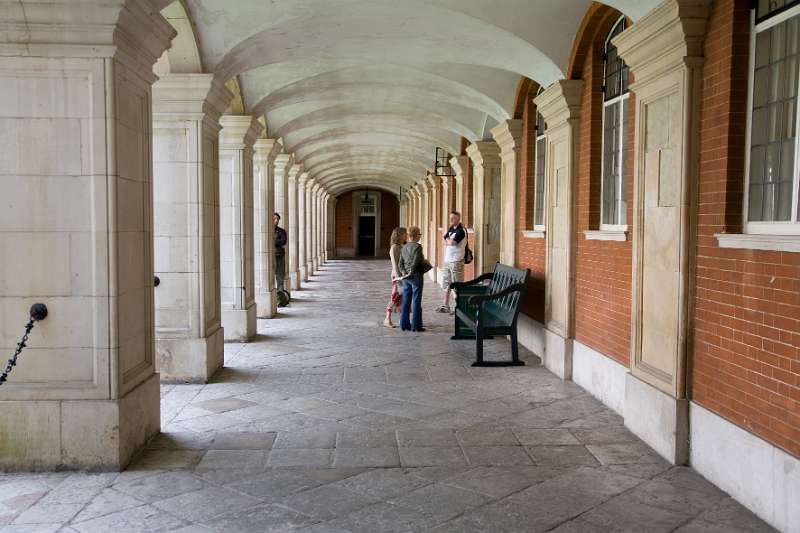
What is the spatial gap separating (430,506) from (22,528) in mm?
2108

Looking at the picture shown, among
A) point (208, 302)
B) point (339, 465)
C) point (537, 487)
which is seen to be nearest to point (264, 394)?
point (208, 302)

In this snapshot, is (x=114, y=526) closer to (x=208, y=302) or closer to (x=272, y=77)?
(x=208, y=302)

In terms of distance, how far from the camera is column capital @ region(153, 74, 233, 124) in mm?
6926

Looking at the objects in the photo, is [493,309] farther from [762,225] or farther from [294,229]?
[294,229]

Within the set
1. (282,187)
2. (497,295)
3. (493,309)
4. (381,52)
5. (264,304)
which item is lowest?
(264,304)

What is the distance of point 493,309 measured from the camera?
927 cm

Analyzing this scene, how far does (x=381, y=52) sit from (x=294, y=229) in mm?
10322

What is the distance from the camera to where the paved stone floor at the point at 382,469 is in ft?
12.6

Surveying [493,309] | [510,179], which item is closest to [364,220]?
[510,179]

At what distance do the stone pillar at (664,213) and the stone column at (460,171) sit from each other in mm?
9582

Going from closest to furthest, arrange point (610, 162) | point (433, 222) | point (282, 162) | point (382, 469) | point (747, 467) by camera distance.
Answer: point (747, 467)
point (382, 469)
point (610, 162)
point (282, 162)
point (433, 222)

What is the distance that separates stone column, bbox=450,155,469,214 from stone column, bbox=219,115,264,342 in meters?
6.41

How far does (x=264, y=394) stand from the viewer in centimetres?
670

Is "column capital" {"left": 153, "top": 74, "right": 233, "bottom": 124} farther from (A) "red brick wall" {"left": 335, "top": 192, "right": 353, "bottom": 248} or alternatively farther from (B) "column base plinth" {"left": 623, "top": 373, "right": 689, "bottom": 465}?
(A) "red brick wall" {"left": 335, "top": 192, "right": 353, "bottom": 248}
